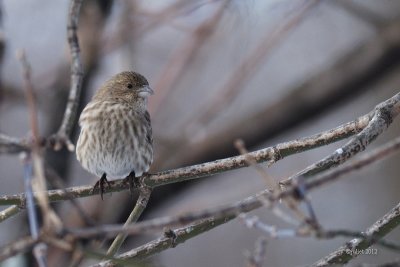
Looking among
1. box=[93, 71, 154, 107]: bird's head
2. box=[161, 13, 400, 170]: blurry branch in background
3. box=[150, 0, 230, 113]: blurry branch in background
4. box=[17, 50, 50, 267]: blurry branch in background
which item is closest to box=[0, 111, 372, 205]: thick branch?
box=[17, 50, 50, 267]: blurry branch in background

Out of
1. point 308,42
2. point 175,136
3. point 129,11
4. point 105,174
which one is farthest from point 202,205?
point 308,42

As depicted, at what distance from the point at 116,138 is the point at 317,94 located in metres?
2.32

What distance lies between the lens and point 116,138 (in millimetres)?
5664

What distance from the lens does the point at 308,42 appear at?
1417cm

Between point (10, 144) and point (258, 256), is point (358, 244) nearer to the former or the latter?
point (258, 256)

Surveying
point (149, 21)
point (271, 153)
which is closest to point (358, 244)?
point (271, 153)

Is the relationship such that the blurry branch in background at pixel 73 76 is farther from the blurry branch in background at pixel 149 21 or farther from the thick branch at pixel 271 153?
the blurry branch in background at pixel 149 21

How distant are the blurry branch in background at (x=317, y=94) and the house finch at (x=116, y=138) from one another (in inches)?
61.0

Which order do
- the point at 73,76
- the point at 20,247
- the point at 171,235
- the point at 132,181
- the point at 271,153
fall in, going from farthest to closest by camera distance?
the point at 132,181, the point at 73,76, the point at 271,153, the point at 171,235, the point at 20,247

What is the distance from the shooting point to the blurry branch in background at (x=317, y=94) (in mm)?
6996

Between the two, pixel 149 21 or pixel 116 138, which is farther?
pixel 149 21

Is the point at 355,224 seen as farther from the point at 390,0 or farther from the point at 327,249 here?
the point at 390,0

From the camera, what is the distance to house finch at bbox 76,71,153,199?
555 centimetres

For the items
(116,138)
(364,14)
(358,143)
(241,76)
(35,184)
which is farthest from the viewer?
(364,14)
